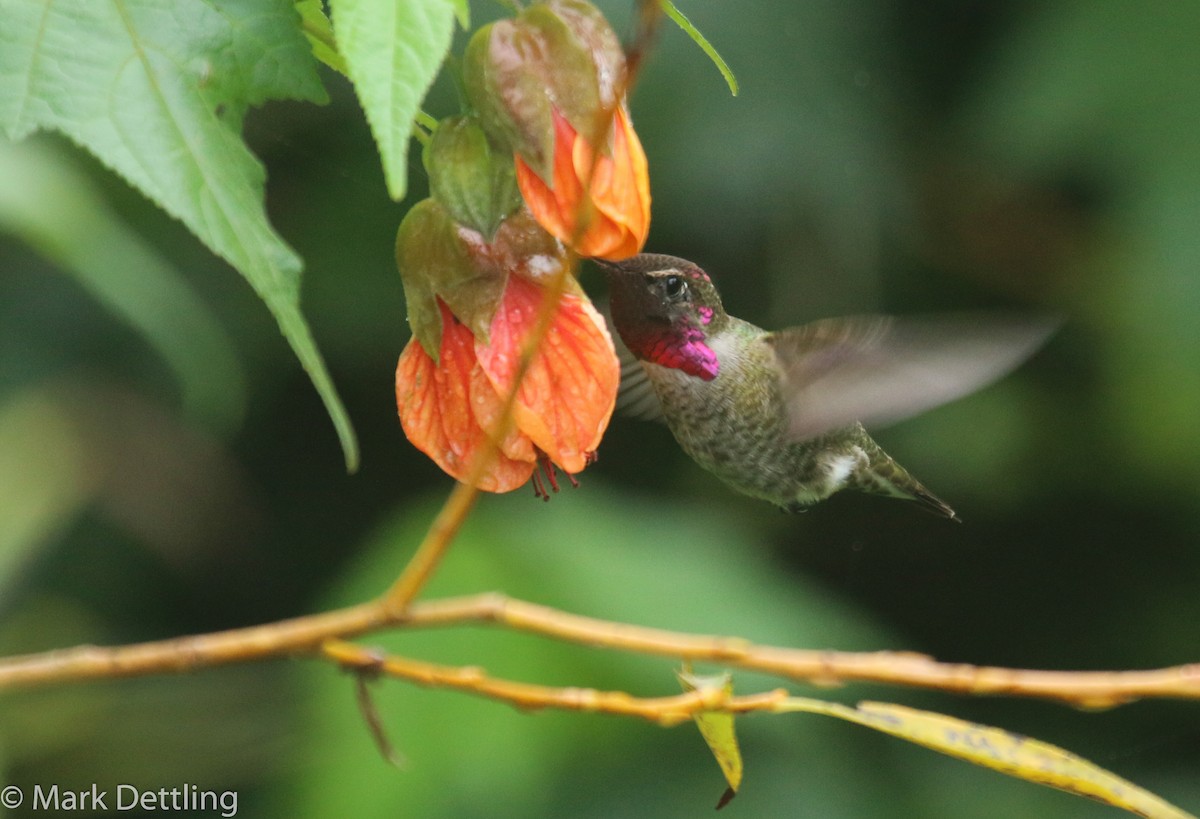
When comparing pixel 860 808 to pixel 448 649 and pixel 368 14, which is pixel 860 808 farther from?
pixel 368 14

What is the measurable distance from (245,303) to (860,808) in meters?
1.12

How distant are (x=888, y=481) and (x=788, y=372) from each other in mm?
156

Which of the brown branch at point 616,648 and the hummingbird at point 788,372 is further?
the hummingbird at point 788,372

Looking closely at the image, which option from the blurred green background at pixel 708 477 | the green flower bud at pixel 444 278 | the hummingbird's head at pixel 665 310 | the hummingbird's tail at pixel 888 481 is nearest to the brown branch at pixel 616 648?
the green flower bud at pixel 444 278

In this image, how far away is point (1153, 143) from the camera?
6.28 ft

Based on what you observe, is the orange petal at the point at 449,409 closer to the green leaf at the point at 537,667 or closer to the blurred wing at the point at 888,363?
the blurred wing at the point at 888,363

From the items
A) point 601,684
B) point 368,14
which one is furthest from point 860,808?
point 368,14

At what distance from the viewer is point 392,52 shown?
543 mm

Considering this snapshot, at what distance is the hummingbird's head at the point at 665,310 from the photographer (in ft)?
2.61

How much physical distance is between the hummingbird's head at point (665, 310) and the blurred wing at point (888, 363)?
0.06 metres

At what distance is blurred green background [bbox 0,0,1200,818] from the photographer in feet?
5.72

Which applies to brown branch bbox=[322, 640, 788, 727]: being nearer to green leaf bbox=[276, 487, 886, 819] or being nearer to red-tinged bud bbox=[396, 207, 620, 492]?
red-tinged bud bbox=[396, 207, 620, 492]

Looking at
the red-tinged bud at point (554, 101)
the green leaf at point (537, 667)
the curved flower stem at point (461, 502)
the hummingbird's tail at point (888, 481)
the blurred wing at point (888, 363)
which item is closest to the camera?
the curved flower stem at point (461, 502)

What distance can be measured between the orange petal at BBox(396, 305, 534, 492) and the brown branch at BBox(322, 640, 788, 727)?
9cm
